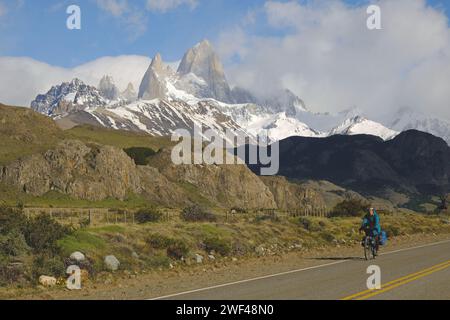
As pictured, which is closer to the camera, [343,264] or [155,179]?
[343,264]

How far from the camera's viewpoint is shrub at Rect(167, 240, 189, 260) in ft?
91.6

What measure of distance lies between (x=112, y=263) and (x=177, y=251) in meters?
4.74

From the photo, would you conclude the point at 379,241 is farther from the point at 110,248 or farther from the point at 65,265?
the point at 65,265

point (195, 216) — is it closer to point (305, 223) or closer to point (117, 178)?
point (305, 223)

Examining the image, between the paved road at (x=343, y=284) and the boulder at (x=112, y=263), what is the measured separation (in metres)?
6.47

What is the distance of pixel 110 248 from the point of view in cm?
2625

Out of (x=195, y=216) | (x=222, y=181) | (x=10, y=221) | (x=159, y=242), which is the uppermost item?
(x=222, y=181)

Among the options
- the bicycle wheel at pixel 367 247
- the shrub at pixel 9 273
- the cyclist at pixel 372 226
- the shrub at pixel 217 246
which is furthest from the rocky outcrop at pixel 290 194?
the shrub at pixel 9 273

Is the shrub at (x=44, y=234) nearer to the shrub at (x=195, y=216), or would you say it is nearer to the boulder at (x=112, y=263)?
the boulder at (x=112, y=263)

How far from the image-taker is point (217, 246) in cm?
3094

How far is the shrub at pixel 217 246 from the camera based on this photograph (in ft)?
100

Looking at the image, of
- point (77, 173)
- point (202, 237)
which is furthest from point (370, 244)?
point (77, 173)
